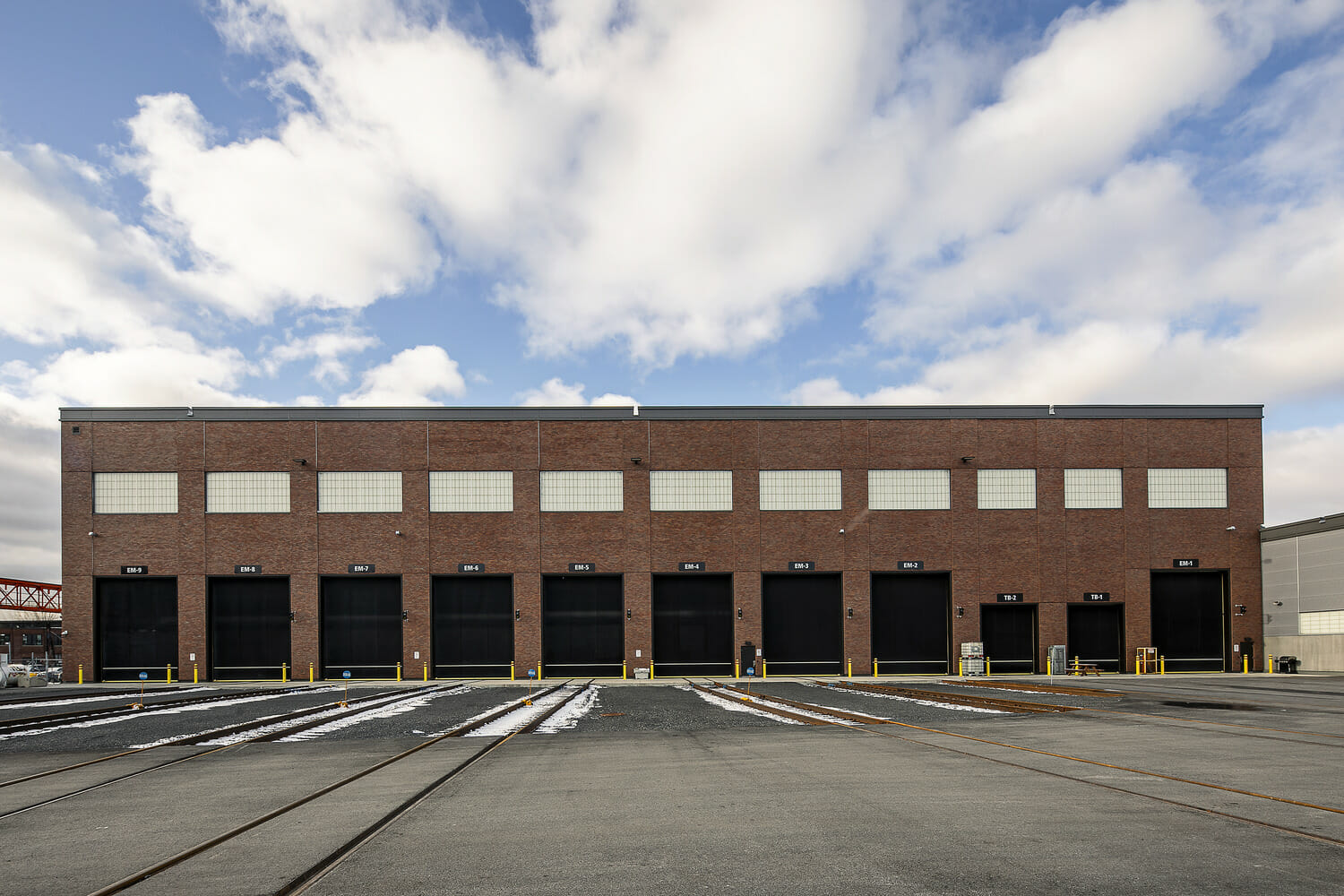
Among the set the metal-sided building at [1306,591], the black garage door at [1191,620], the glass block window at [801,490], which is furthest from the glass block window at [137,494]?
the metal-sided building at [1306,591]

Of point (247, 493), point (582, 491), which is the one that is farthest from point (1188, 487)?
point (247, 493)

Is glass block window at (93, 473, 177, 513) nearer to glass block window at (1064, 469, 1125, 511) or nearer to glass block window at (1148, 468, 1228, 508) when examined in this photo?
glass block window at (1064, 469, 1125, 511)

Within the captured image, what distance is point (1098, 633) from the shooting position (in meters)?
48.0

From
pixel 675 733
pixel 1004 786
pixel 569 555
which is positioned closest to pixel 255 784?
pixel 675 733

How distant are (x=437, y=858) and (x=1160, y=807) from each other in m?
8.60

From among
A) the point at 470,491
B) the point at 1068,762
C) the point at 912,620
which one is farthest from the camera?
the point at 912,620

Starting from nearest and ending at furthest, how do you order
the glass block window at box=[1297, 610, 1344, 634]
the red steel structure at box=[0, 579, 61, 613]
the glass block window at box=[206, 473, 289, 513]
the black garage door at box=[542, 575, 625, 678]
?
the glass block window at box=[1297, 610, 1344, 634], the glass block window at box=[206, 473, 289, 513], the black garage door at box=[542, 575, 625, 678], the red steel structure at box=[0, 579, 61, 613]

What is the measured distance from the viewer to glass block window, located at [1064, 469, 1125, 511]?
156 ft

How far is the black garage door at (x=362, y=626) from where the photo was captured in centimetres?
4594

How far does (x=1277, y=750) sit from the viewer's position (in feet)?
51.3

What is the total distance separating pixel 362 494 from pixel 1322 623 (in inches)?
1982

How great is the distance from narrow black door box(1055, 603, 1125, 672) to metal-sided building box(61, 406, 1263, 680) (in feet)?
0.49

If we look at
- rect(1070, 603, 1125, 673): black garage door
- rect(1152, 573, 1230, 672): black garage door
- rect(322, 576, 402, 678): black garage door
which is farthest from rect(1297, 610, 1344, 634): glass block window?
rect(322, 576, 402, 678): black garage door

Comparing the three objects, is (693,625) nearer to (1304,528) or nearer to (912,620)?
(912,620)
